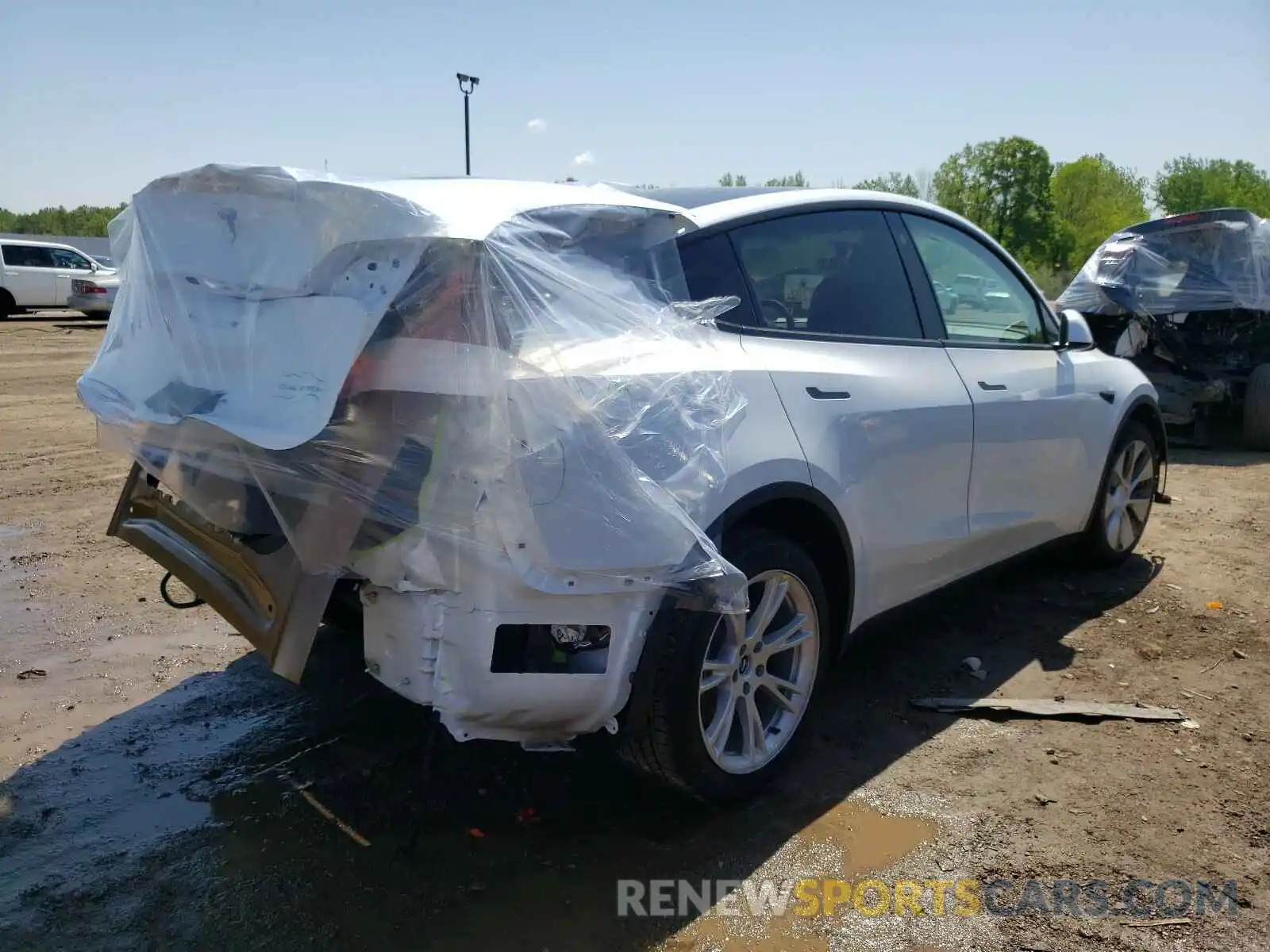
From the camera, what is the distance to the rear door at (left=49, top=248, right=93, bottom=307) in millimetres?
21891

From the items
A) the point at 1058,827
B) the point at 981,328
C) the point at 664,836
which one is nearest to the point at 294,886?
the point at 664,836

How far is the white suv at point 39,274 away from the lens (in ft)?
70.0

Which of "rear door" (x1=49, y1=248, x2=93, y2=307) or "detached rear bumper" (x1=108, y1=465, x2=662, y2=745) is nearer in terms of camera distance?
"detached rear bumper" (x1=108, y1=465, x2=662, y2=745)

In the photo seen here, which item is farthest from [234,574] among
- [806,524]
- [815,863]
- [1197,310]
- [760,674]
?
[1197,310]

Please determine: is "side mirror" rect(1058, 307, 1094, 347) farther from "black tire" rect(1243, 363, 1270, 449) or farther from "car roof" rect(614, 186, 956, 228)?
"black tire" rect(1243, 363, 1270, 449)

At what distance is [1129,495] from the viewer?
17.1 ft

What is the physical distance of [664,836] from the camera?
2.86 metres

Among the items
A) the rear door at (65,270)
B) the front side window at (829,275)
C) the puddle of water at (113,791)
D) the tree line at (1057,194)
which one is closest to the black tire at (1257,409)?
the front side window at (829,275)

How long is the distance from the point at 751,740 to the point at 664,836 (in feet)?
1.24

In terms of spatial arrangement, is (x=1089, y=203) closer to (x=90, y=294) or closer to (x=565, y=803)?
(x=90, y=294)

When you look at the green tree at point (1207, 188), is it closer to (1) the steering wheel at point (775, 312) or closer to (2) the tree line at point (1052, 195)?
(2) the tree line at point (1052, 195)

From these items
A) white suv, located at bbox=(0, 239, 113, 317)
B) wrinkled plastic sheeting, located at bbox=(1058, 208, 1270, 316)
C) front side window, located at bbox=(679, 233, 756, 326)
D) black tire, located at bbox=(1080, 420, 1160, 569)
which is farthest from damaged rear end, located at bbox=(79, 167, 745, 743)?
white suv, located at bbox=(0, 239, 113, 317)

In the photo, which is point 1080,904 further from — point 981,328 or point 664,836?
point 981,328

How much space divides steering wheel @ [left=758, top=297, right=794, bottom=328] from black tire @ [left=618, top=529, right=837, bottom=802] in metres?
0.68
